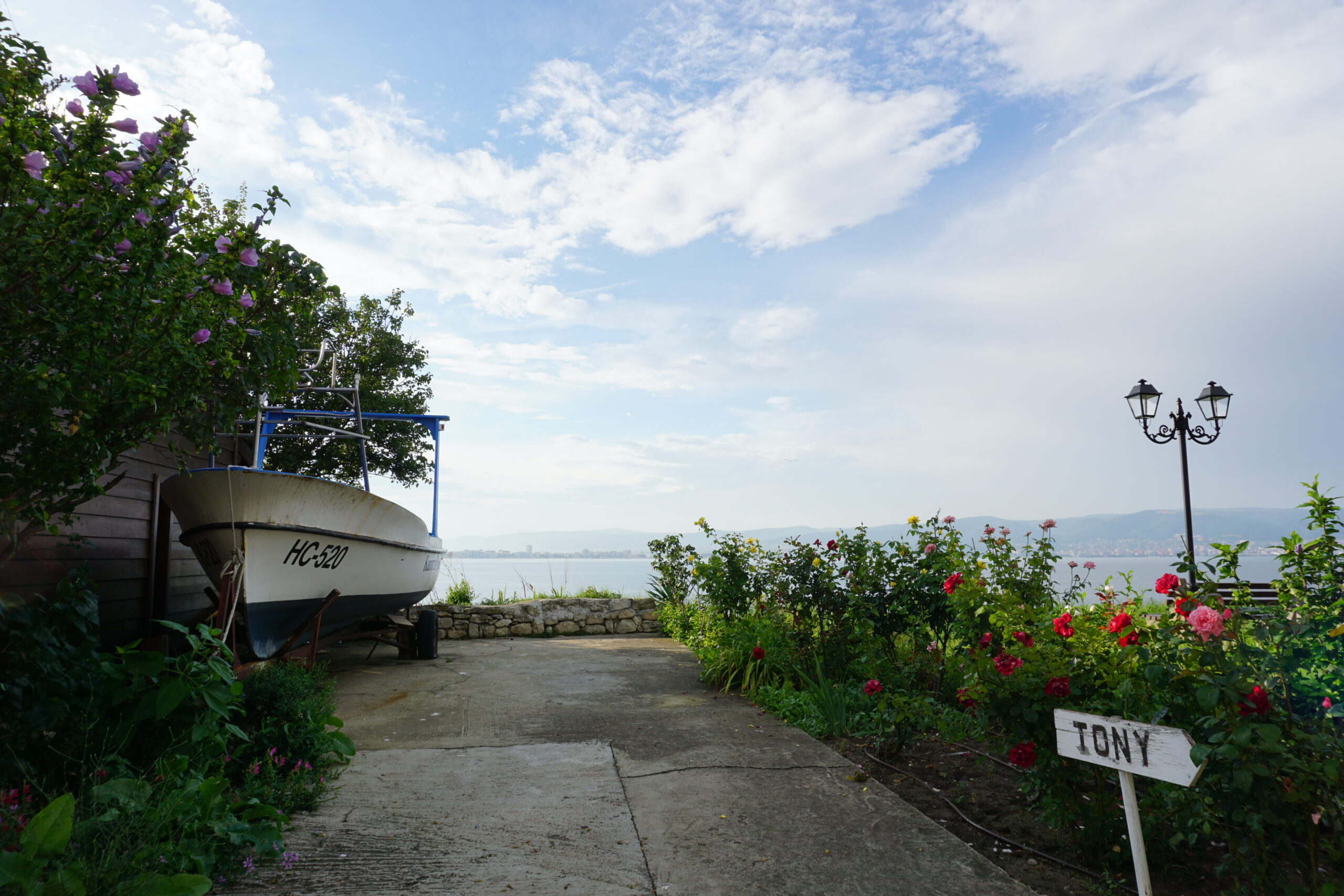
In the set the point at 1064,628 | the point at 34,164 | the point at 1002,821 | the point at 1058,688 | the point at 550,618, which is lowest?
the point at 1002,821

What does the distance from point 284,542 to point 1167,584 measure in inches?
206

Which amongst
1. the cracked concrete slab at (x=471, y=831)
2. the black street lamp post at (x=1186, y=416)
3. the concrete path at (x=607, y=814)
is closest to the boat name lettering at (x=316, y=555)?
the concrete path at (x=607, y=814)

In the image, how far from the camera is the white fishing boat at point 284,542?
4758 mm

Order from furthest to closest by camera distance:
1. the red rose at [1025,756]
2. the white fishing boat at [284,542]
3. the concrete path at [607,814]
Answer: the white fishing boat at [284,542]
the red rose at [1025,756]
the concrete path at [607,814]

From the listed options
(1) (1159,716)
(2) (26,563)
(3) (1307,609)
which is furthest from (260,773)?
(3) (1307,609)

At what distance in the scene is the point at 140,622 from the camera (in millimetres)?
5430

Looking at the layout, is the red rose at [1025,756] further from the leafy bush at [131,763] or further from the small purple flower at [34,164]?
the small purple flower at [34,164]

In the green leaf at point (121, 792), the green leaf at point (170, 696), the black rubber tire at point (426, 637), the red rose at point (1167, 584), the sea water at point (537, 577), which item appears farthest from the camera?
the sea water at point (537, 577)

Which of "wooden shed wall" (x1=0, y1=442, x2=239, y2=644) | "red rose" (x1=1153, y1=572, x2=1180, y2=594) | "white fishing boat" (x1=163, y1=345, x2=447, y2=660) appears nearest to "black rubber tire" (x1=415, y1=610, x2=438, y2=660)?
"white fishing boat" (x1=163, y1=345, x2=447, y2=660)

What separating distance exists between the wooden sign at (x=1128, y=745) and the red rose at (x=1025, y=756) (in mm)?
209

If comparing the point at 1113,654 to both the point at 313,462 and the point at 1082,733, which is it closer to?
the point at 1082,733

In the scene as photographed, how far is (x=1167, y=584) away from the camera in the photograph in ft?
8.11

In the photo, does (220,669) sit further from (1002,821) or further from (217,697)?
(1002,821)

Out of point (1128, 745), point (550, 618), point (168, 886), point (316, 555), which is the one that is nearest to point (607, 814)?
point (168, 886)
